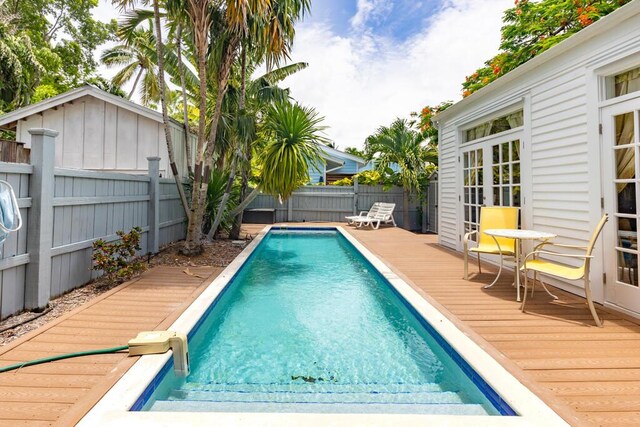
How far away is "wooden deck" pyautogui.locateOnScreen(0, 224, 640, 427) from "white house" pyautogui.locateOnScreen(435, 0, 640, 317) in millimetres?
746

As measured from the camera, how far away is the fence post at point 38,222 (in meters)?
3.22

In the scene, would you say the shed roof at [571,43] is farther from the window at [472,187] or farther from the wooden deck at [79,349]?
the wooden deck at [79,349]

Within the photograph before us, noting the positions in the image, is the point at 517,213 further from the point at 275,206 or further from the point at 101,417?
the point at 275,206

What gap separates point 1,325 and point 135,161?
6.18 meters

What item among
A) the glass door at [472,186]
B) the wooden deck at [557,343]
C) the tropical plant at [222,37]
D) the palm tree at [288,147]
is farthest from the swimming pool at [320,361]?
the palm tree at [288,147]

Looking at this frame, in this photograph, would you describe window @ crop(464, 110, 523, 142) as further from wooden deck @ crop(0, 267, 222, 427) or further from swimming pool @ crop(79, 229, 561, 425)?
wooden deck @ crop(0, 267, 222, 427)

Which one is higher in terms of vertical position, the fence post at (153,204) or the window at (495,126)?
the window at (495,126)

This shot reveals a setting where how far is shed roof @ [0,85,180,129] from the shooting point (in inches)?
310

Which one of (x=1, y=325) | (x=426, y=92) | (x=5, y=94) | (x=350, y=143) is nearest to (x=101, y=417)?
(x=1, y=325)

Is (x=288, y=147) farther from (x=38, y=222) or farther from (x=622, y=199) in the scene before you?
(x=622, y=199)

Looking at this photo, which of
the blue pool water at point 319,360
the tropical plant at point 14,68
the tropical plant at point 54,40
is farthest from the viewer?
the tropical plant at point 54,40

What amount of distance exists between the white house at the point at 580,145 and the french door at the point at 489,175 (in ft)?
0.06

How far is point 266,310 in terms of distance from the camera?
3895mm

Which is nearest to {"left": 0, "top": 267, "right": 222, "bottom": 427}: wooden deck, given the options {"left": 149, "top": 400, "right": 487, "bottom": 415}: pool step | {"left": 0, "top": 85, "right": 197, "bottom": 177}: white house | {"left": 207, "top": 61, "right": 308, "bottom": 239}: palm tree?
{"left": 149, "top": 400, "right": 487, "bottom": 415}: pool step
